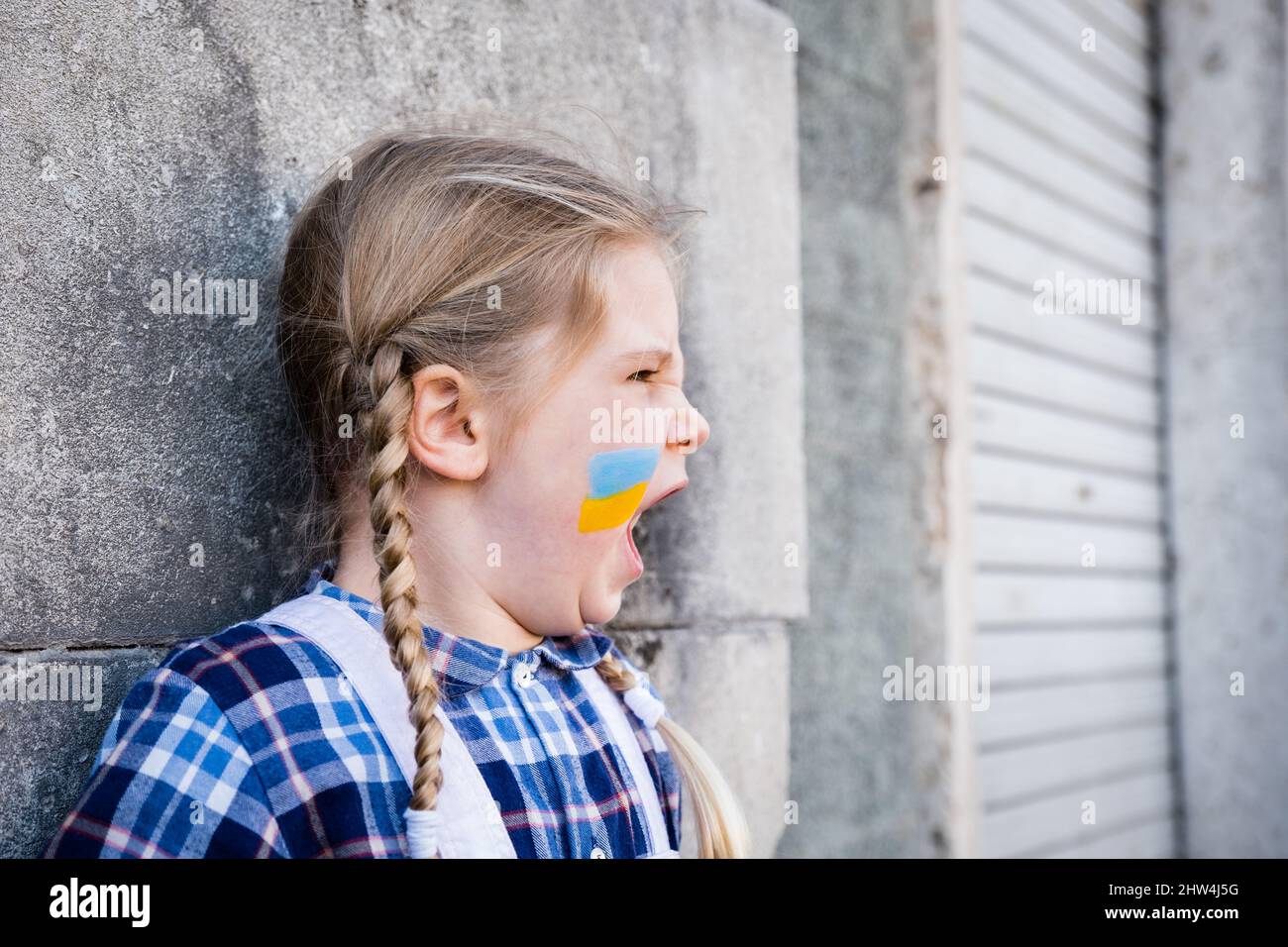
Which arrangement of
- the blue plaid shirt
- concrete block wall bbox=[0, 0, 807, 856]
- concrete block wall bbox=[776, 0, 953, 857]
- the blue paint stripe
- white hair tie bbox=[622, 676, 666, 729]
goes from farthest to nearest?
concrete block wall bbox=[776, 0, 953, 857] → white hair tie bbox=[622, 676, 666, 729] → the blue paint stripe → concrete block wall bbox=[0, 0, 807, 856] → the blue plaid shirt

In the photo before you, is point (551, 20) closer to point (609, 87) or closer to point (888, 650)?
point (609, 87)

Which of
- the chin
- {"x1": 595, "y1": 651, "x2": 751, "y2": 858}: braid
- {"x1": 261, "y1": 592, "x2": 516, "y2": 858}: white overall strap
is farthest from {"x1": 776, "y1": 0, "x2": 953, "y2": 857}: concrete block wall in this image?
{"x1": 261, "y1": 592, "x2": 516, "y2": 858}: white overall strap

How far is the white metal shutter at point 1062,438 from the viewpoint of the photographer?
11.2 feet

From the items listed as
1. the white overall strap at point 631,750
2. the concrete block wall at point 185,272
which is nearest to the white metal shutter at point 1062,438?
the concrete block wall at point 185,272

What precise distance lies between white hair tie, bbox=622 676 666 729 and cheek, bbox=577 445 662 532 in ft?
0.91

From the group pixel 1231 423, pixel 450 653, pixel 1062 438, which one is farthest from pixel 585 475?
pixel 1231 423

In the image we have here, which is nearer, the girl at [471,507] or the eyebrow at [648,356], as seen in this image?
the girl at [471,507]

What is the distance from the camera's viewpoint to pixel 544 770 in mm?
1451

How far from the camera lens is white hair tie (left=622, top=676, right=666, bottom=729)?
1.69 meters

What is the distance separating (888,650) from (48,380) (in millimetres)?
2227

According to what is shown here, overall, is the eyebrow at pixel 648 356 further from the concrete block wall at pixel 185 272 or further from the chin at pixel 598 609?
the concrete block wall at pixel 185 272

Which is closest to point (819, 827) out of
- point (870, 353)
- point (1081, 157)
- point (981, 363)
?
point (870, 353)

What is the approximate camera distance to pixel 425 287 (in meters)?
1.49

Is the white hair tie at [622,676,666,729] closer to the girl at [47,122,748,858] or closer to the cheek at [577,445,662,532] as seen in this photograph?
the girl at [47,122,748,858]
